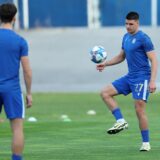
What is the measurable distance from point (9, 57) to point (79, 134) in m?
5.11

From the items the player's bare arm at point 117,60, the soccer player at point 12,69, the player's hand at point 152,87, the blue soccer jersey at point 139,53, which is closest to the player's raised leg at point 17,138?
the soccer player at point 12,69

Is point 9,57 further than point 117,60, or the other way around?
point 117,60

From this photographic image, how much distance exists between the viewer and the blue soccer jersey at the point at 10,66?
32.6 ft

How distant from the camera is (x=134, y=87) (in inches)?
494

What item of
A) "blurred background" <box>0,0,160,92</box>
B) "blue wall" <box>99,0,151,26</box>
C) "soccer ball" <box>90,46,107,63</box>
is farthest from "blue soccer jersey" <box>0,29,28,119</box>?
"blue wall" <box>99,0,151,26</box>

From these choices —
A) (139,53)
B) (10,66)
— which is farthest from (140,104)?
(10,66)

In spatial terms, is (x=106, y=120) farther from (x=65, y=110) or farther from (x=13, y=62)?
(x=13, y=62)

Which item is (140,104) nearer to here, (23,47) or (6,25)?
(23,47)

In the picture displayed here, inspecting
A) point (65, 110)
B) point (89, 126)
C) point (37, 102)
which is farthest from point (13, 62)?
point (37, 102)

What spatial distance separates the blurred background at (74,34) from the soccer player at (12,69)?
1458 centimetres

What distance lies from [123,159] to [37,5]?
14792mm

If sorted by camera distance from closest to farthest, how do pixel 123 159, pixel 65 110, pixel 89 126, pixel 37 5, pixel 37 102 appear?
pixel 123 159
pixel 89 126
pixel 65 110
pixel 37 102
pixel 37 5

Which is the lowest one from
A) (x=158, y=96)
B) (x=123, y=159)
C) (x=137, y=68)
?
(x=158, y=96)

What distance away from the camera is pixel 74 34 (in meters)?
25.4
